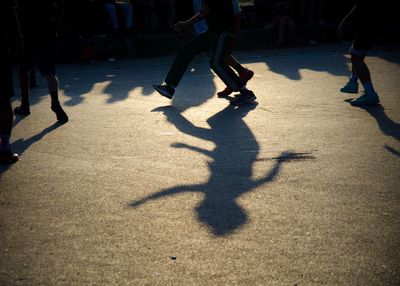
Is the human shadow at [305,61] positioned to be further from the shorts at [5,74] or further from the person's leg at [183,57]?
the shorts at [5,74]

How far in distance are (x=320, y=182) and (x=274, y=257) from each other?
1340mm

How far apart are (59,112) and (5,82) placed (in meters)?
1.71

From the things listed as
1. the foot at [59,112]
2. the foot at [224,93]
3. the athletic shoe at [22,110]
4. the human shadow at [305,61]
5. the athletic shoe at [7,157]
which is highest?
the athletic shoe at [7,157]

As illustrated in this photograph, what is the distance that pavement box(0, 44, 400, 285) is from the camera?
272cm

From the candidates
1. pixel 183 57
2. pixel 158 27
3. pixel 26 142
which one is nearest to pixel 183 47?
pixel 183 57

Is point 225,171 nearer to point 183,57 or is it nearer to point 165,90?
point 165,90

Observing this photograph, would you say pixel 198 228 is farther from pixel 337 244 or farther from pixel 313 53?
pixel 313 53

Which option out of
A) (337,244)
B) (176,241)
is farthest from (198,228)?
(337,244)

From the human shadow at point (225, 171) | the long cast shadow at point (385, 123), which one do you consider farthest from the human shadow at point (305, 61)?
the human shadow at point (225, 171)

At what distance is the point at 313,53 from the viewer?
42.2 feet

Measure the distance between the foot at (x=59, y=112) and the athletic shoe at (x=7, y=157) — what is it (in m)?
1.62

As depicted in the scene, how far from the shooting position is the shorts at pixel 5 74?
4582mm

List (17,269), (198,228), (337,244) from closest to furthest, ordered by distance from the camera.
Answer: (17,269), (337,244), (198,228)

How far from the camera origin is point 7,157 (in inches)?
185
